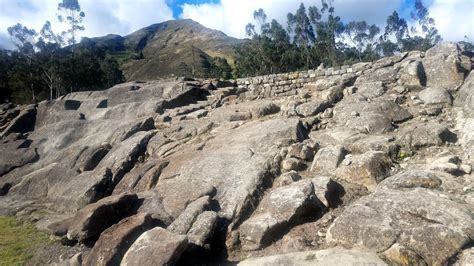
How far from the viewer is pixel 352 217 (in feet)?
29.2

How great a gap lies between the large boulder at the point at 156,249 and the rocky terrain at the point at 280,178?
0.03 m

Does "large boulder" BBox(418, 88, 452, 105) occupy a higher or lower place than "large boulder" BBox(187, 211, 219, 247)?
higher

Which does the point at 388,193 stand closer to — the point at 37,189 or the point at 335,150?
the point at 335,150

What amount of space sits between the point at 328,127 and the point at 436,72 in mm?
5477

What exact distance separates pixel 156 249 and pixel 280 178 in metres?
4.49

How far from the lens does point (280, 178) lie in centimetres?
1173

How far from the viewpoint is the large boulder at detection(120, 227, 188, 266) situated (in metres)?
8.52

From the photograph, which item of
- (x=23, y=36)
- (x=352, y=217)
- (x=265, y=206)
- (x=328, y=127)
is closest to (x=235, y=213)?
(x=265, y=206)

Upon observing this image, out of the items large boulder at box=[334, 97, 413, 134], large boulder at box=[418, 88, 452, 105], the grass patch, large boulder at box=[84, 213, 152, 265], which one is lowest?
the grass patch

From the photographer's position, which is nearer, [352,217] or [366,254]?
[366,254]

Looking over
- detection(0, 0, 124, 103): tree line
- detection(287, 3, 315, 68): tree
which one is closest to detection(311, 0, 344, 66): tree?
detection(287, 3, 315, 68): tree

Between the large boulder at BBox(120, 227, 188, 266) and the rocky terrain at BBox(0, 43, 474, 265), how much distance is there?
0.03 metres

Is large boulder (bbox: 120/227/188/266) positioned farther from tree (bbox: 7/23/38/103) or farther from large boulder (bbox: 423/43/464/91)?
tree (bbox: 7/23/38/103)

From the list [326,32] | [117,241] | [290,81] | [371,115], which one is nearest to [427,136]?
[371,115]
